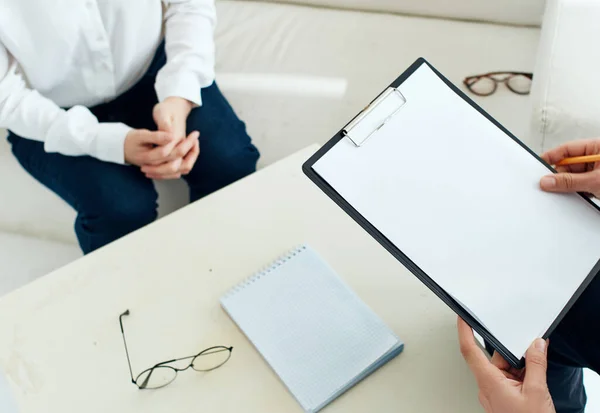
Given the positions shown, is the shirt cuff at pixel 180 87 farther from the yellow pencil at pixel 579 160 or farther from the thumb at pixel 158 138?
the yellow pencil at pixel 579 160

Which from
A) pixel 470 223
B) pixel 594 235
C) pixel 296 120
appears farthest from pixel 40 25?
pixel 594 235

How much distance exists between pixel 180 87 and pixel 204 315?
0.46 m

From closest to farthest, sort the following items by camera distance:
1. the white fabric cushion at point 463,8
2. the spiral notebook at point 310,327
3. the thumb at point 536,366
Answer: the thumb at point 536,366 → the spiral notebook at point 310,327 → the white fabric cushion at point 463,8

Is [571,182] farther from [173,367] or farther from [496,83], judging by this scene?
A: [496,83]

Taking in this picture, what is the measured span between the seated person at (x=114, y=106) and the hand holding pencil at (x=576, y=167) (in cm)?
62

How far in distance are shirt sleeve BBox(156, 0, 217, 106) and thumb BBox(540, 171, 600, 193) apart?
0.69 m

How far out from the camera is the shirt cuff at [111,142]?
1.07m

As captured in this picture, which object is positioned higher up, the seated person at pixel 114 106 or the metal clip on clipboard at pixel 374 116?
the metal clip on clipboard at pixel 374 116

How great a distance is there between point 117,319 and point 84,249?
0.35 metres

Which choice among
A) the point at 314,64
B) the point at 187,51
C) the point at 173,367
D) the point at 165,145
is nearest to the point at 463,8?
the point at 314,64

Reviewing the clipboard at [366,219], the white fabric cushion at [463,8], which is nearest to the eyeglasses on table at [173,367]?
the clipboard at [366,219]

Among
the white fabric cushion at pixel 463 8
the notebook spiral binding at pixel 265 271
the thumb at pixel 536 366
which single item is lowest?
the notebook spiral binding at pixel 265 271

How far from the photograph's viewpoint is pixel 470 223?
72 centimetres

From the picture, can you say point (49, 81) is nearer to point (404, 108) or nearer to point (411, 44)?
point (404, 108)
